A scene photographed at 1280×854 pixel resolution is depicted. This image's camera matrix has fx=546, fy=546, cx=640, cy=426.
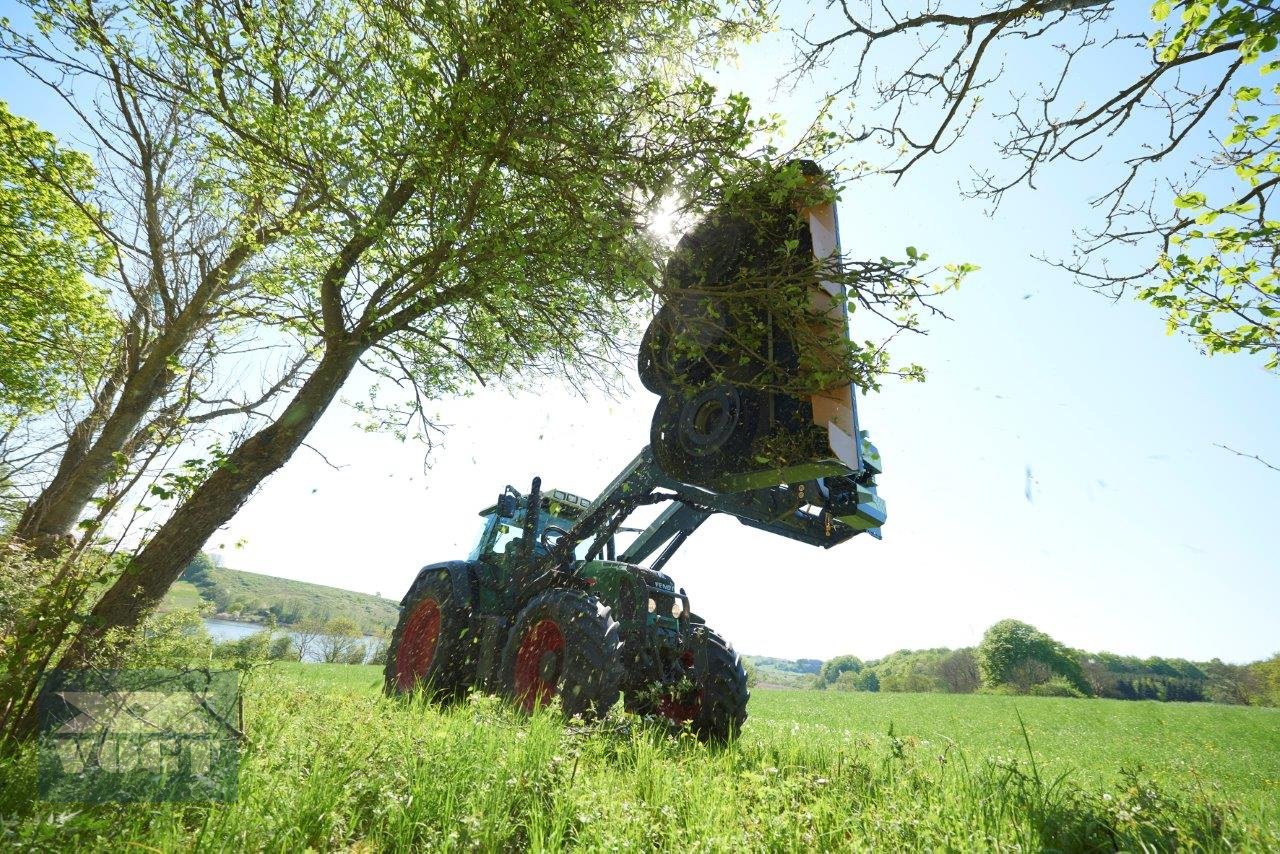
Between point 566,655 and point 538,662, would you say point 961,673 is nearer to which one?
point 538,662

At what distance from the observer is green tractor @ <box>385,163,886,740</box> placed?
4520mm

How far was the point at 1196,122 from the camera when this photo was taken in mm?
4293

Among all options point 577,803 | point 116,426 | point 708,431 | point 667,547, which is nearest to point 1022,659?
point 667,547

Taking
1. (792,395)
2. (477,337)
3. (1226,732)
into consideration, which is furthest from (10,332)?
(1226,732)

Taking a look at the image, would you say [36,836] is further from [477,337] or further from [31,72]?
[31,72]

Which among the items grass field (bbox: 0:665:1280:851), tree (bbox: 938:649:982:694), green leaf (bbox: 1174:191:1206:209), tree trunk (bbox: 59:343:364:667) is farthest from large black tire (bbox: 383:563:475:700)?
tree (bbox: 938:649:982:694)

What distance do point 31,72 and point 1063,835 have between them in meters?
10.0

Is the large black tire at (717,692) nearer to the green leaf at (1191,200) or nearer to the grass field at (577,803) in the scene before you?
the grass field at (577,803)

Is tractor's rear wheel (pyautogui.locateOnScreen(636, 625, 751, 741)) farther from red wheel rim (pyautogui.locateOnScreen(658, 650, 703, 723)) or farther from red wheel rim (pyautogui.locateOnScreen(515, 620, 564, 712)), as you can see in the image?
red wheel rim (pyautogui.locateOnScreen(515, 620, 564, 712))

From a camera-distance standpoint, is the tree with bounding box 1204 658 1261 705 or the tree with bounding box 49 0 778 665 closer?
the tree with bounding box 49 0 778 665

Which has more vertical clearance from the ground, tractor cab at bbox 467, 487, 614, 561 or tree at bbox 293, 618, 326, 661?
tractor cab at bbox 467, 487, 614, 561

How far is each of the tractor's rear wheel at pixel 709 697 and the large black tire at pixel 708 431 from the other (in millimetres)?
1890

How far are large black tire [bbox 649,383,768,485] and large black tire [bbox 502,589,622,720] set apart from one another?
1.60 metres

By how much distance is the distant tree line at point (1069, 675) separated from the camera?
46.1 meters
